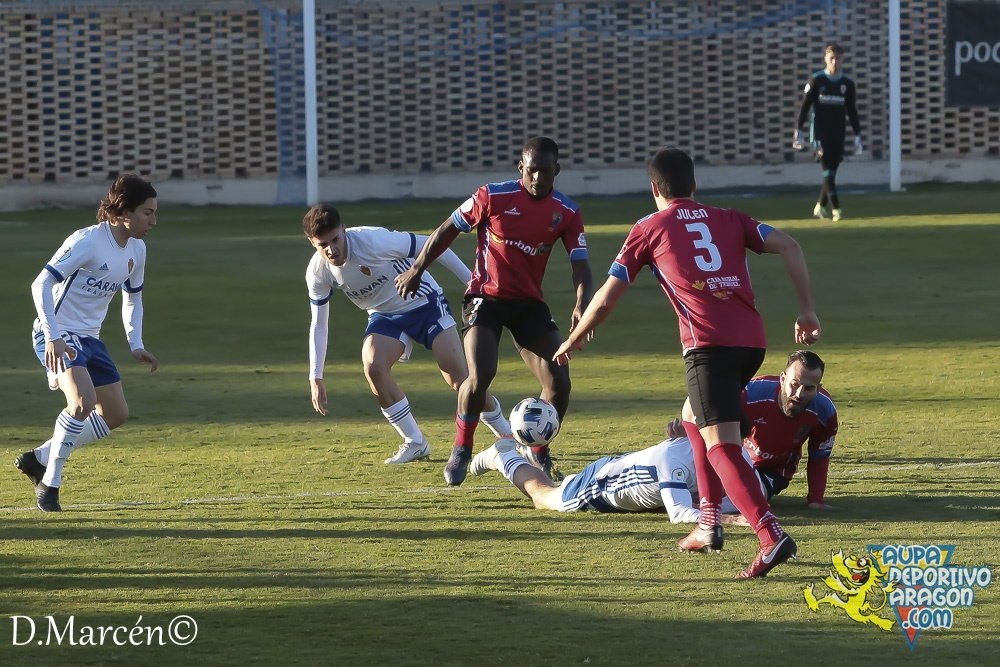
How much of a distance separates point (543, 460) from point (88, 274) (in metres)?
2.67

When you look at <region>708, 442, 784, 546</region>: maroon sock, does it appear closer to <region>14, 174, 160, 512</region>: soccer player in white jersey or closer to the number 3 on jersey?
the number 3 on jersey

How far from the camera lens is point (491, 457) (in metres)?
8.99

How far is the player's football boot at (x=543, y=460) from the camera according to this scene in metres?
9.23

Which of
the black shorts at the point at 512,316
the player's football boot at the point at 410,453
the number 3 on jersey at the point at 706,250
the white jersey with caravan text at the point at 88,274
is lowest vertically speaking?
the player's football boot at the point at 410,453

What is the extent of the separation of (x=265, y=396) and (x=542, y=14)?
60.1 ft

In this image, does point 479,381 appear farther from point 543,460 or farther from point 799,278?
point 799,278

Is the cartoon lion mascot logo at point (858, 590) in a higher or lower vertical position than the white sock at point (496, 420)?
higher

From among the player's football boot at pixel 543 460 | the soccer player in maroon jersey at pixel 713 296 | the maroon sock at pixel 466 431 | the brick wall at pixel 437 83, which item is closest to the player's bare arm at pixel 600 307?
the soccer player in maroon jersey at pixel 713 296

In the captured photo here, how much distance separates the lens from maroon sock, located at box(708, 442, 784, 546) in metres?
6.89

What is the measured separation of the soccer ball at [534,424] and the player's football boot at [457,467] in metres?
0.49

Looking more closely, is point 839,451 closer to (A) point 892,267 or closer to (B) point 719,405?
(B) point 719,405

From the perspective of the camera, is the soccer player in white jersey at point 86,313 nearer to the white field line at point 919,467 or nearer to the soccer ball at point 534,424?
the soccer ball at point 534,424

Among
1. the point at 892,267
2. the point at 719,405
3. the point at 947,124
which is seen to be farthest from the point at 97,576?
the point at 947,124

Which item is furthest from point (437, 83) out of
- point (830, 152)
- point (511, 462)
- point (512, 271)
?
point (511, 462)
